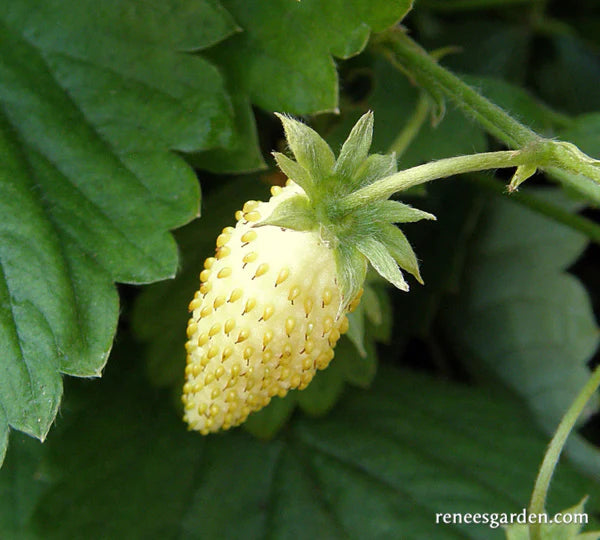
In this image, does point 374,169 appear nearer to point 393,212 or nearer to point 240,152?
point 393,212

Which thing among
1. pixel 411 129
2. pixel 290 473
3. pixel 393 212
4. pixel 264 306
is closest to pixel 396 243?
pixel 393 212

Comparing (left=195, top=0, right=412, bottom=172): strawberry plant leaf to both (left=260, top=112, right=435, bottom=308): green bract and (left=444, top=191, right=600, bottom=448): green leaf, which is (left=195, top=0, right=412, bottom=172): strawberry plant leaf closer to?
(left=260, top=112, right=435, bottom=308): green bract

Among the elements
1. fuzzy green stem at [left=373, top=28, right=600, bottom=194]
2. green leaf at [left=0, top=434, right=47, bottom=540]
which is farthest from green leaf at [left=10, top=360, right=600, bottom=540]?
fuzzy green stem at [left=373, top=28, right=600, bottom=194]

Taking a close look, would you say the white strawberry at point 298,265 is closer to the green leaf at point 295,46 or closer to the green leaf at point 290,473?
the green leaf at point 295,46

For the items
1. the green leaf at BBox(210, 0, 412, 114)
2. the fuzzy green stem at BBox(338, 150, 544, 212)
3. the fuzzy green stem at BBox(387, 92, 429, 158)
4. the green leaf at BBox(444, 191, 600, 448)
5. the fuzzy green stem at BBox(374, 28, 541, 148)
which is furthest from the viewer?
the green leaf at BBox(444, 191, 600, 448)

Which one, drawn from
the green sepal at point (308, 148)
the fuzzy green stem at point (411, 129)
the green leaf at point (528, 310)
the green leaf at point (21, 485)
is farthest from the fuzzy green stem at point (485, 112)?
the green leaf at point (21, 485)

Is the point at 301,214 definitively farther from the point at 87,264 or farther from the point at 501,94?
the point at 501,94
